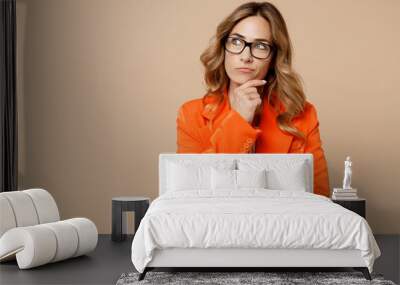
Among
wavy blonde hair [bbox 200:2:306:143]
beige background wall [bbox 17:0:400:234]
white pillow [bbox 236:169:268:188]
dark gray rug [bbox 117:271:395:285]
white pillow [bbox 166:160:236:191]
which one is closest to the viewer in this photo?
dark gray rug [bbox 117:271:395:285]

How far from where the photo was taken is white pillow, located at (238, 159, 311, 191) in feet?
20.3

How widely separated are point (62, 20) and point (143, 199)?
2.13 m

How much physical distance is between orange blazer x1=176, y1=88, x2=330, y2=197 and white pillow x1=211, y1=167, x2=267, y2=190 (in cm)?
57

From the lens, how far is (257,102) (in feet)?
22.2

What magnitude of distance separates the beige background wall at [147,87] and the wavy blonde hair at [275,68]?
0.60ft

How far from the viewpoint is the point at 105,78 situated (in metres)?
7.28

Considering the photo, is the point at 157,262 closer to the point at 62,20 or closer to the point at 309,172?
the point at 309,172

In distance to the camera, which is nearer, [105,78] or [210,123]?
[210,123]

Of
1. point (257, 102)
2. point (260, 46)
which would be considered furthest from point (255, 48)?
point (257, 102)

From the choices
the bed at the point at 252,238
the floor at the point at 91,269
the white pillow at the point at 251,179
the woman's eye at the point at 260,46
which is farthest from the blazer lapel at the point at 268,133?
the bed at the point at 252,238

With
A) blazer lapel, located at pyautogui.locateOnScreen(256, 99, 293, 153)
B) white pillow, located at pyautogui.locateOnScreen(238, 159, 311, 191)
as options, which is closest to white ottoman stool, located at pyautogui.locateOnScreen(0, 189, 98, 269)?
white pillow, located at pyautogui.locateOnScreen(238, 159, 311, 191)

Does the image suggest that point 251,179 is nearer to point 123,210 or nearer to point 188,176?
point 188,176

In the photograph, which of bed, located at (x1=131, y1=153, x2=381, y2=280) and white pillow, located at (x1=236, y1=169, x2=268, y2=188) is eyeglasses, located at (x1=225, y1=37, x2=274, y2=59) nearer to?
white pillow, located at (x1=236, y1=169, x2=268, y2=188)

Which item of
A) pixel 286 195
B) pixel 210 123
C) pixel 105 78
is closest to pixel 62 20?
pixel 105 78
